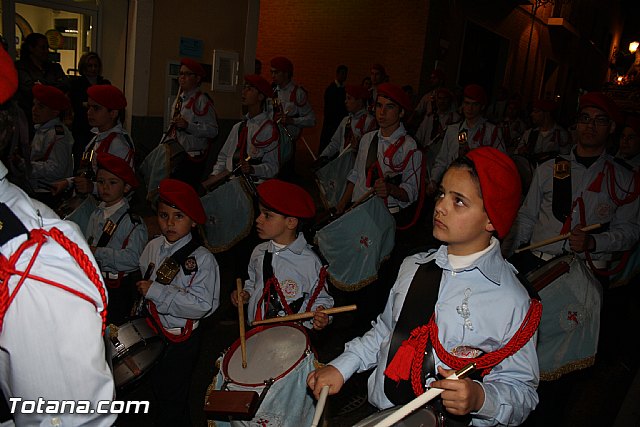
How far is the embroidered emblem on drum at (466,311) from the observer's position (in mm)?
2068

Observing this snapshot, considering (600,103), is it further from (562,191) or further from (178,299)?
(178,299)

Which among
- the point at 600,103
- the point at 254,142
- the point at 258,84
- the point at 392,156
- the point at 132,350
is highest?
the point at 600,103

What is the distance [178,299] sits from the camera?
10.4ft

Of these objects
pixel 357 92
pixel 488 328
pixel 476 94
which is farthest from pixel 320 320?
pixel 357 92

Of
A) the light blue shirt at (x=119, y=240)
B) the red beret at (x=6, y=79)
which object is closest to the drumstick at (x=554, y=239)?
the light blue shirt at (x=119, y=240)

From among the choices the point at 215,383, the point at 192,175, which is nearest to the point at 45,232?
the point at 215,383

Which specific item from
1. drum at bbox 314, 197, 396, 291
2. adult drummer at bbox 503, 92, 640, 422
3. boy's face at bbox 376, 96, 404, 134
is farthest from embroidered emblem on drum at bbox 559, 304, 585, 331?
boy's face at bbox 376, 96, 404, 134

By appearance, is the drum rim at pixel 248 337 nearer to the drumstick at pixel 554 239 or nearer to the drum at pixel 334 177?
the drumstick at pixel 554 239

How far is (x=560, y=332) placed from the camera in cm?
330

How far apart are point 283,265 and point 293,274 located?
0.30 ft

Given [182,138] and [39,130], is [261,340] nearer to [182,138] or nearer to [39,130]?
[39,130]

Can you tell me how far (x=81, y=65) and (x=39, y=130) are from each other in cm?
301

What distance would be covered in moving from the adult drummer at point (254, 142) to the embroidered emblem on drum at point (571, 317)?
12.2 feet

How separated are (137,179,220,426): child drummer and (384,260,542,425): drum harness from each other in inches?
56.8
